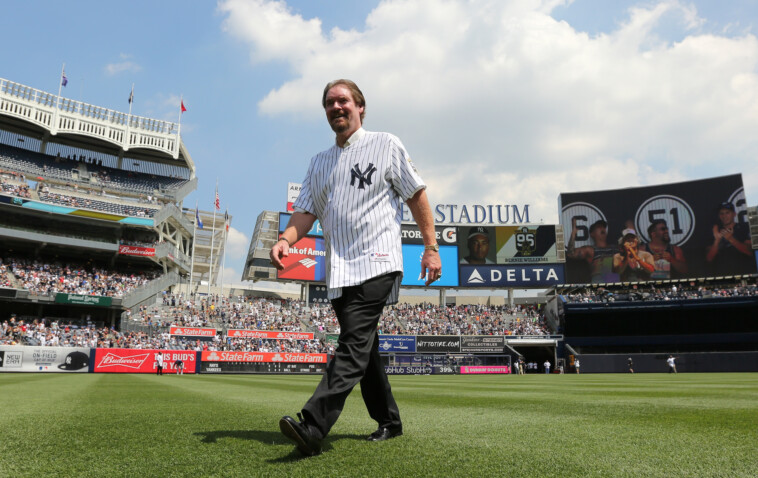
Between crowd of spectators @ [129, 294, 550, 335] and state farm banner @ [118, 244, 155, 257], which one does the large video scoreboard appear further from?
state farm banner @ [118, 244, 155, 257]

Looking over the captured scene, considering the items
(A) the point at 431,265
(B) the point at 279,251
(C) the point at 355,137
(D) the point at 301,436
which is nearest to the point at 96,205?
(B) the point at 279,251

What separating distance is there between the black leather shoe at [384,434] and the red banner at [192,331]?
36402 millimetres

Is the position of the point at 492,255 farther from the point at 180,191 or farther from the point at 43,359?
the point at 43,359

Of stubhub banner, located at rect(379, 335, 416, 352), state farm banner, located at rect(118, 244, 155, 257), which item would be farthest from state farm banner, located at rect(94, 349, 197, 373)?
state farm banner, located at rect(118, 244, 155, 257)

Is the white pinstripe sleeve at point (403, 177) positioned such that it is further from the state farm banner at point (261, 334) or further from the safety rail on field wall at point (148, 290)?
the safety rail on field wall at point (148, 290)

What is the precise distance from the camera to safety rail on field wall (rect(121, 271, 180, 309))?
126 feet

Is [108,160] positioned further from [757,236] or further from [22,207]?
[757,236]

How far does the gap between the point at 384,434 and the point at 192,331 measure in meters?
36.9

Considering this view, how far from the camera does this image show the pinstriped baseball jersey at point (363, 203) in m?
3.06

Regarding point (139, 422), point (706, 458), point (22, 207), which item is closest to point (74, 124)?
point (22, 207)

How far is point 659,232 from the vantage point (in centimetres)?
4812

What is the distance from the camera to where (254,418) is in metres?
4.38

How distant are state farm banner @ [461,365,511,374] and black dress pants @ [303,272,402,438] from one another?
36.2 metres

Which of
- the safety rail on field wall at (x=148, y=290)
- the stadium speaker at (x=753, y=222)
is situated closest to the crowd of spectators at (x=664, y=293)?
the stadium speaker at (x=753, y=222)
